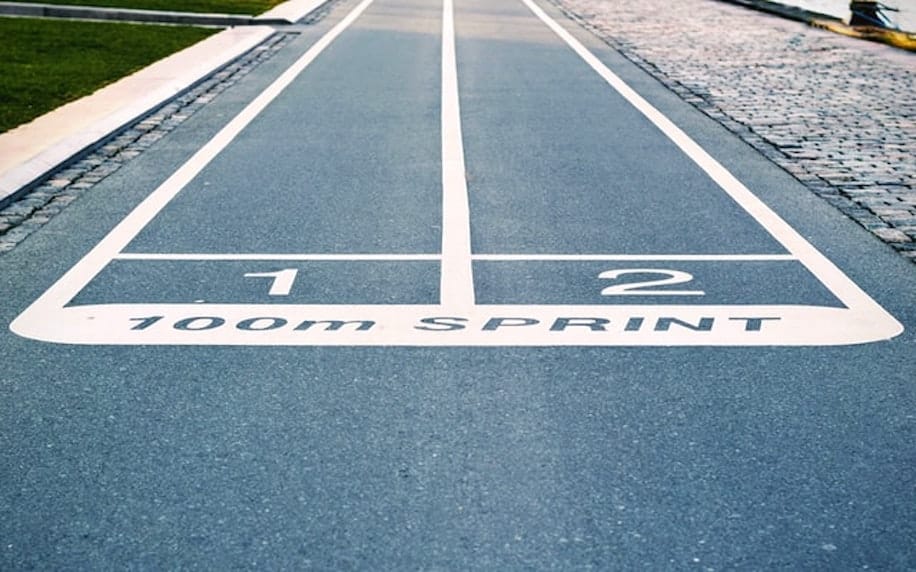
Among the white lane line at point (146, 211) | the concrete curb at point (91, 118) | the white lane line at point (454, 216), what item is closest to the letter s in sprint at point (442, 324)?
the white lane line at point (454, 216)

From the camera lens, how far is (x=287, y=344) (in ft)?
20.3

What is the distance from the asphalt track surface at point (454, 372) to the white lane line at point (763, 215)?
0.14ft

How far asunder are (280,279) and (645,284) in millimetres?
2076

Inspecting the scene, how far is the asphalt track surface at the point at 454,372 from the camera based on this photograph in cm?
433

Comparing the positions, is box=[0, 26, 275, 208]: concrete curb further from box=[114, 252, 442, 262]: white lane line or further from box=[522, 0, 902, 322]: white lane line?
box=[522, 0, 902, 322]: white lane line

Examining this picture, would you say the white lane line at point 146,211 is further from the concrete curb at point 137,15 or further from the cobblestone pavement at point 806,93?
the concrete curb at point 137,15

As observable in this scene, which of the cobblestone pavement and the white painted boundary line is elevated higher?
the white painted boundary line

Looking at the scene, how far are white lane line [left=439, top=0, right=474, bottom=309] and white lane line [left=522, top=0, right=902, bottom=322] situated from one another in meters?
2.05

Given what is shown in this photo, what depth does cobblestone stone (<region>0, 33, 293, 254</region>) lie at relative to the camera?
8.65 metres

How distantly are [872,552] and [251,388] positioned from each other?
2.72 meters

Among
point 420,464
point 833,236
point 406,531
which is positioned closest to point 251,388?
point 420,464

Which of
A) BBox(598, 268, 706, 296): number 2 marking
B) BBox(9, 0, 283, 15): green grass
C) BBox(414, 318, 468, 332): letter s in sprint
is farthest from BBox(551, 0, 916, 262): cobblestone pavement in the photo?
BBox(9, 0, 283, 15): green grass

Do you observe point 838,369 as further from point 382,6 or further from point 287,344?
point 382,6

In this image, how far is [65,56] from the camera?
17.9m
